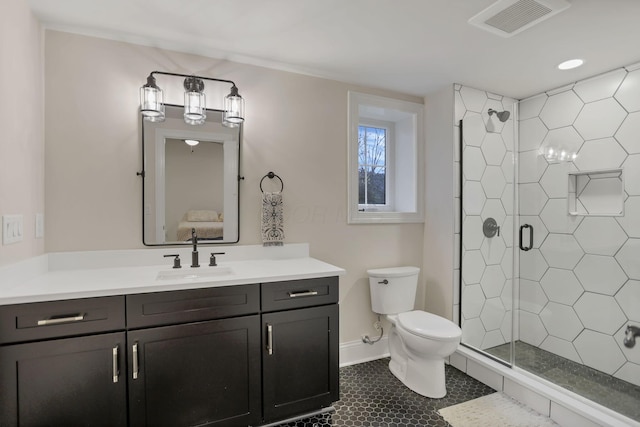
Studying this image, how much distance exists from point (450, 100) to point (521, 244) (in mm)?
1312

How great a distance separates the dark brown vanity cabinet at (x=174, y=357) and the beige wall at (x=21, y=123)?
429 millimetres

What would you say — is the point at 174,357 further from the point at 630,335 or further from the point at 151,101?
the point at 630,335

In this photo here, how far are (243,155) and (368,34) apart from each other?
1.09 meters

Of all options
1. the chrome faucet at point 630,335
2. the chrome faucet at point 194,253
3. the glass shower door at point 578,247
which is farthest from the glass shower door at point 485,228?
the chrome faucet at point 194,253

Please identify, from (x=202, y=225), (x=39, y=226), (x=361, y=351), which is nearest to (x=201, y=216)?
(x=202, y=225)

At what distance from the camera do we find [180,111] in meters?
2.01

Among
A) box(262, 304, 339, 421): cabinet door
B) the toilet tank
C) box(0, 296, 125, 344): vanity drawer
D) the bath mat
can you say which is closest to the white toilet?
the toilet tank

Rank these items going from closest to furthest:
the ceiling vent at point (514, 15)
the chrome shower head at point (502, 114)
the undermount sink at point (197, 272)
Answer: the ceiling vent at point (514, 15), the undermount sink at point (197, 272), the chrome shower head at point (502, 114)

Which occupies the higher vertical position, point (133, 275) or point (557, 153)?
point (557, 153)

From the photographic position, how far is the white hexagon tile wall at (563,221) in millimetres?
2164

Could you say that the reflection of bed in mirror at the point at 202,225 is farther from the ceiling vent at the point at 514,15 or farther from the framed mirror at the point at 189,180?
the ceiling vent at the point at 514,15

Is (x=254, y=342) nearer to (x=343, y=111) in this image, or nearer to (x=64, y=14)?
(x=343, y=111)

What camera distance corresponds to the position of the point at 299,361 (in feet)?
5.77

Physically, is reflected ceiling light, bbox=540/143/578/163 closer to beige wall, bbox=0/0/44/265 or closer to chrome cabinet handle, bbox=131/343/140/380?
chrome cabinet handle, bbox=131/343/140/380
